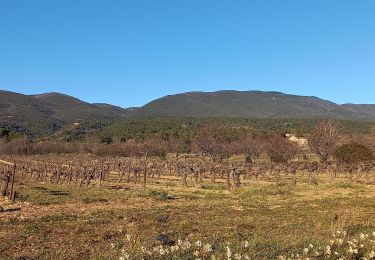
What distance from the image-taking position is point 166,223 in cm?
1717

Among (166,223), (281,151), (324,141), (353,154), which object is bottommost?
(166,223)

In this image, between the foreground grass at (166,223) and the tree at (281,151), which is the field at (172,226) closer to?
the foreground grass at (166,223)

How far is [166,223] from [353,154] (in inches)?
1941

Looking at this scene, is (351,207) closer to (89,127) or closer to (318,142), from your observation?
(318,142)

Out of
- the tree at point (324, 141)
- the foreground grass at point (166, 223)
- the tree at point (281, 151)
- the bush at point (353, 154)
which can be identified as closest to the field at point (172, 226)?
the foreground grass at point (166, 223)

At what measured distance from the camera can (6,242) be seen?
13258 mm

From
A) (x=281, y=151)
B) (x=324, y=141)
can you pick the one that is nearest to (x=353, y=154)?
(x=324, y=141)

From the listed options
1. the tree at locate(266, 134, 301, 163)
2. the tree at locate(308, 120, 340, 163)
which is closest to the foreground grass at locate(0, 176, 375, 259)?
the tree at locate(308, 120, 340, 163)

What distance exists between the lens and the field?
434 inches

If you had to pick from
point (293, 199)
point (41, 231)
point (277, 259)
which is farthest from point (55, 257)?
point (293, 199)

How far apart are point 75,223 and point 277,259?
9600mm

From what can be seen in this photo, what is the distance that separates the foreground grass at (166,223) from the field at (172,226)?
0.03 meters

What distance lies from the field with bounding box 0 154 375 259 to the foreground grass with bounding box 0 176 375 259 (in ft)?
0.08

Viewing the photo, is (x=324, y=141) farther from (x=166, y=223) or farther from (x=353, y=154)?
(x=166, y=223)
